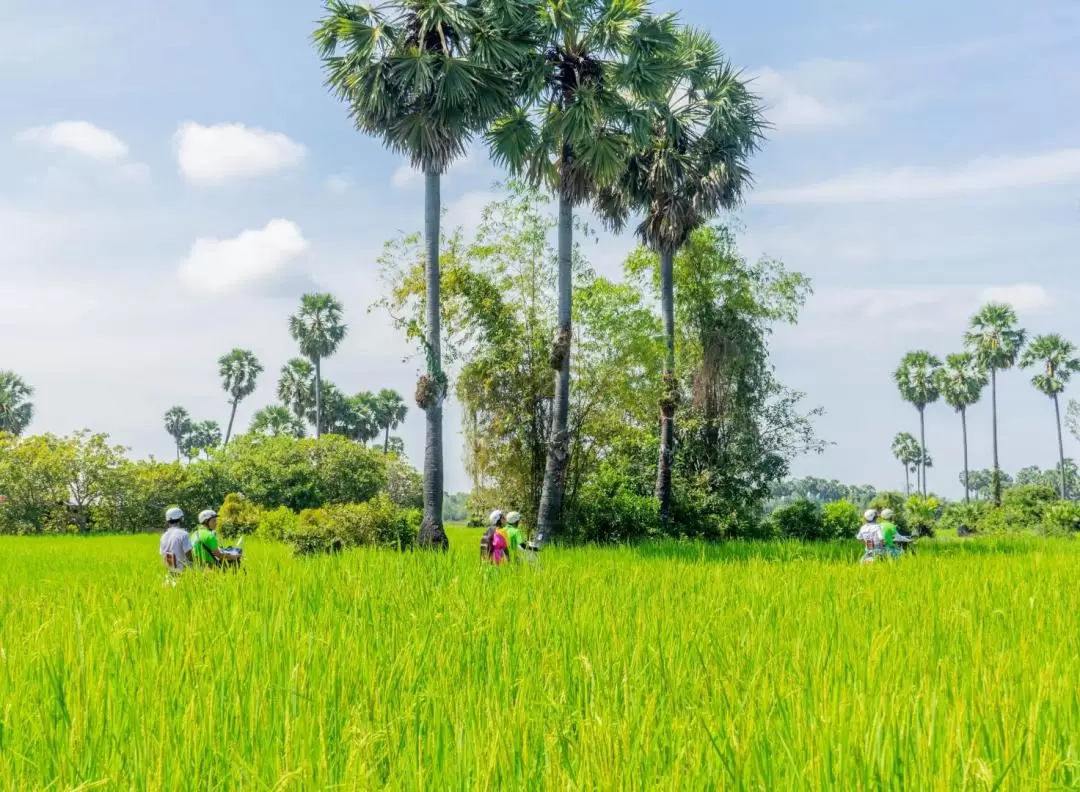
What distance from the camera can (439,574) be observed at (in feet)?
30.5

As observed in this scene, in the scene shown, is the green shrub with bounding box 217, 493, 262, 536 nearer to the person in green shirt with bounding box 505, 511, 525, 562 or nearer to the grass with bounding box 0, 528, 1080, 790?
the person in green shirt with bounding box 505, 511, 525, 562

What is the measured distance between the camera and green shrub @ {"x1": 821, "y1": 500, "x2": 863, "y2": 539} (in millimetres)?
28219

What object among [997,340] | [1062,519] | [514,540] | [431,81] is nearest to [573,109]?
[431,81]

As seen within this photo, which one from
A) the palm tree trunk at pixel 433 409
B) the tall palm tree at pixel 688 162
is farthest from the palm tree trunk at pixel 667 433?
the palm tree trunk at pixel 433 409

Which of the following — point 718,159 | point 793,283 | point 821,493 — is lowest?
point 821,493

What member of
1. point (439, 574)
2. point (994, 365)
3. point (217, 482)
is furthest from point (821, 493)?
point (439, 574)

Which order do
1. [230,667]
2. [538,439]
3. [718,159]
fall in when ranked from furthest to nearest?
1. [718,159]
2. [538,439]
3. [230,667]

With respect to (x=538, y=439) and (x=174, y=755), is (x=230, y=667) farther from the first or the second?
(x=538, y=439)

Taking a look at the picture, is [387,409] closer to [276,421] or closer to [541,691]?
[276,421]

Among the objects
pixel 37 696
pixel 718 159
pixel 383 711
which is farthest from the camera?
pixel 718 159

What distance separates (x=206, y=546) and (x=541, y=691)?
770 cm

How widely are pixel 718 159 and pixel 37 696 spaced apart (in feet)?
82.4

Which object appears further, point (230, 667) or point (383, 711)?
point (230, 667)

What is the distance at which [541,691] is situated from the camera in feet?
12.1
